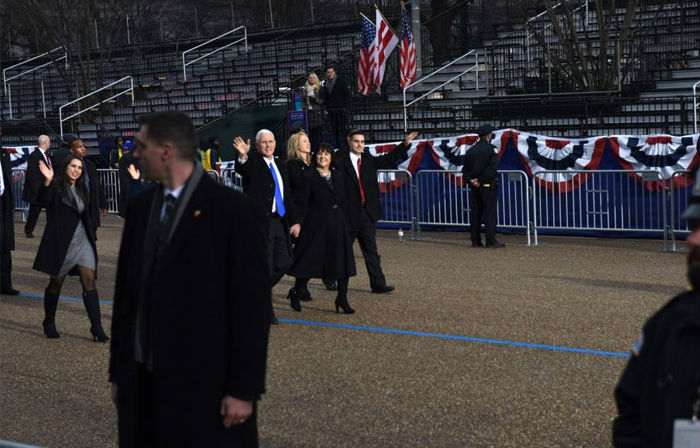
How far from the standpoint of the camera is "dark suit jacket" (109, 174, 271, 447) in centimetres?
427

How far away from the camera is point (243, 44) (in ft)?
135

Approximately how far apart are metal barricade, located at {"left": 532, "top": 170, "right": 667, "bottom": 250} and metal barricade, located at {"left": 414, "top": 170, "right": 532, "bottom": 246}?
23cm

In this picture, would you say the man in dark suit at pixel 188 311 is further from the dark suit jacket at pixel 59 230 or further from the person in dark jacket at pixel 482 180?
the person in dark jacket at pixel 482 180

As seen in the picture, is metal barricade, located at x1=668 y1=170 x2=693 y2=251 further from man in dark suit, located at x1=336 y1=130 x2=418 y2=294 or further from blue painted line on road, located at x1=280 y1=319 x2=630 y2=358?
blue painted line on road, located at x1=280 y1=319 x2=630 y2=358

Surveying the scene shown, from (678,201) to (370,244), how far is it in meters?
5.64

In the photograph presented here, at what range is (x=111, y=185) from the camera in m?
24.2


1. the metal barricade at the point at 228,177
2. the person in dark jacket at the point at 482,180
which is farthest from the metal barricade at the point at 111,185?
the person in dark jacket at the point at 482,180

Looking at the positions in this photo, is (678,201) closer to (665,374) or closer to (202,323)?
(202,323)

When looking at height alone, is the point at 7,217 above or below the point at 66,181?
below

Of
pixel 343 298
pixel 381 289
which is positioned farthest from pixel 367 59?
pixel 343 298

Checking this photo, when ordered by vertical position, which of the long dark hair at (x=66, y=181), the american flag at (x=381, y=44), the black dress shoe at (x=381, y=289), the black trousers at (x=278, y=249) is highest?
the american flag at (x=381, y=44)

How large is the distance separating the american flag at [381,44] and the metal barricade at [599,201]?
940 centimetres

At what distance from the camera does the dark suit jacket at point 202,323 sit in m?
4.27

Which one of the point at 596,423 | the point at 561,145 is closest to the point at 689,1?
the point at 561,145
